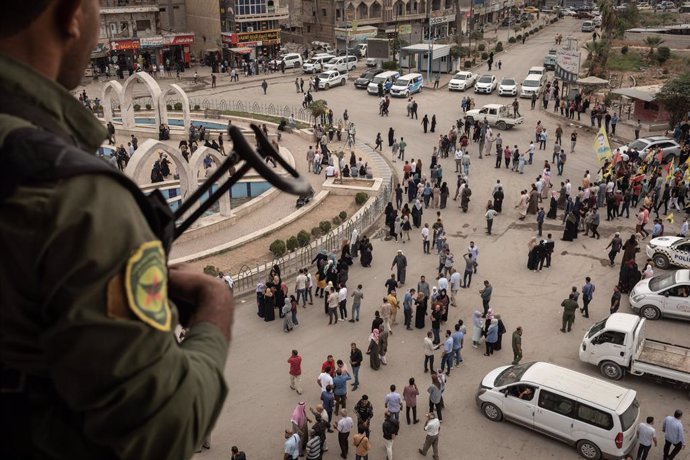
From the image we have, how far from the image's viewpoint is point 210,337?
6.27ft

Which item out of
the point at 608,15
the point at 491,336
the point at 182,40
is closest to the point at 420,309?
the point at 491,336

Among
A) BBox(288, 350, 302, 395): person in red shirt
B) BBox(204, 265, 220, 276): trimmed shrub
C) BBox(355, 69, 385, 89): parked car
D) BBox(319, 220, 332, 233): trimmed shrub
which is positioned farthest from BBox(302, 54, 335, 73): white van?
BBox(288, 350, 302, 395): person in red shirt

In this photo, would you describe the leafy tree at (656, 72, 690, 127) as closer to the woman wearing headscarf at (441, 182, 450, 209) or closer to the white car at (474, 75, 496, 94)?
the white car at (474, 75, 496, 94)

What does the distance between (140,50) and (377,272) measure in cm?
4326

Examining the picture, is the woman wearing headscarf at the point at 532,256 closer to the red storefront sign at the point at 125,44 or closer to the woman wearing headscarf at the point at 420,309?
the woman wearing headscarf at the point at 420,309

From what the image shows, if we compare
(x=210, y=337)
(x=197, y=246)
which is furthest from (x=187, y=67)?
(x=210, y=337)

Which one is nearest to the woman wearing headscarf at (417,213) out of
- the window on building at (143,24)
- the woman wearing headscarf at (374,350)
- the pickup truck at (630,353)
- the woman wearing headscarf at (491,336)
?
the woman wearing headscarf at (491,336)

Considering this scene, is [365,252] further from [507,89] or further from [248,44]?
[248,44]

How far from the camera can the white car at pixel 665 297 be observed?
19000 mm

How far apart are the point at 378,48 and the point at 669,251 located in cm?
3954

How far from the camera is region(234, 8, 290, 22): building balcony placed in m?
60.2

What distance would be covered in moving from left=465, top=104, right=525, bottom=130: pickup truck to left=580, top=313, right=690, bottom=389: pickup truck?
23999 millimetres

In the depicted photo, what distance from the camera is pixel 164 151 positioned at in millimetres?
25641

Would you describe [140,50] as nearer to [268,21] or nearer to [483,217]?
[268,21]
